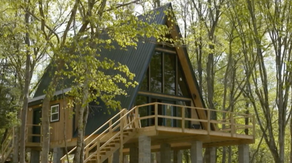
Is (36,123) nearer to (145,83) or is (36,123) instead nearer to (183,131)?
(145,83)

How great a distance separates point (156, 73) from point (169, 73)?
0.76 meters

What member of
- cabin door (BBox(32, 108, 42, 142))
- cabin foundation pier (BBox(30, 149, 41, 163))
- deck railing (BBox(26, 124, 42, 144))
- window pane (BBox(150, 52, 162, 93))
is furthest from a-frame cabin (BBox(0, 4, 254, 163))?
cabin foundation pier (BBox(30, 149, 41, 163))

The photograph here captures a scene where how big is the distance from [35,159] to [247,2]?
14136 millimetres

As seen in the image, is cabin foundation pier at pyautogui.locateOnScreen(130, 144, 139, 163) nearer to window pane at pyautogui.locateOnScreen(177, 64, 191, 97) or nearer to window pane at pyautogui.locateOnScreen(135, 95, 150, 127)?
window pane at pyautogui.locateOnScreen(135, 95, 150, 127)

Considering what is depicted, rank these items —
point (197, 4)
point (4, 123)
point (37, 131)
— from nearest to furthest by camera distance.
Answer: point (4, 123)
point (37, 131)
point (197, 4)

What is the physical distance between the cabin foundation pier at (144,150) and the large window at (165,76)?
3920 millimetres

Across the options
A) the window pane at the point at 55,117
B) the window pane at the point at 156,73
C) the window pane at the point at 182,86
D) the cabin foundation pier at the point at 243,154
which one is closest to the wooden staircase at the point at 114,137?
the window pane at the point at 156,73

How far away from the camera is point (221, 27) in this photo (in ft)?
89.8

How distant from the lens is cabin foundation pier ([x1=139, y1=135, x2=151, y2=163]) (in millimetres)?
17509

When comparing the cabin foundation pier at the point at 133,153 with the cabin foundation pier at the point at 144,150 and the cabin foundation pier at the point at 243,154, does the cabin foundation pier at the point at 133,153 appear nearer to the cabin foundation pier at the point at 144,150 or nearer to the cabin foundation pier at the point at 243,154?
the cabin foundation pier at the point at 144,150

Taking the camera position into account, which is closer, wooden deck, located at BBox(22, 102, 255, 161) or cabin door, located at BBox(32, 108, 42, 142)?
wooden deck, located at BBox(22, 102, 255, 161)

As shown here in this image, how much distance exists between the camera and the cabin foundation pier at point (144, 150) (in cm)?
1751

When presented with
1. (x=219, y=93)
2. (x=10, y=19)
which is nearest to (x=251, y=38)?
(x=10, y=19)

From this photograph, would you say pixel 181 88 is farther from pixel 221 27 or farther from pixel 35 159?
pixel 35 159
